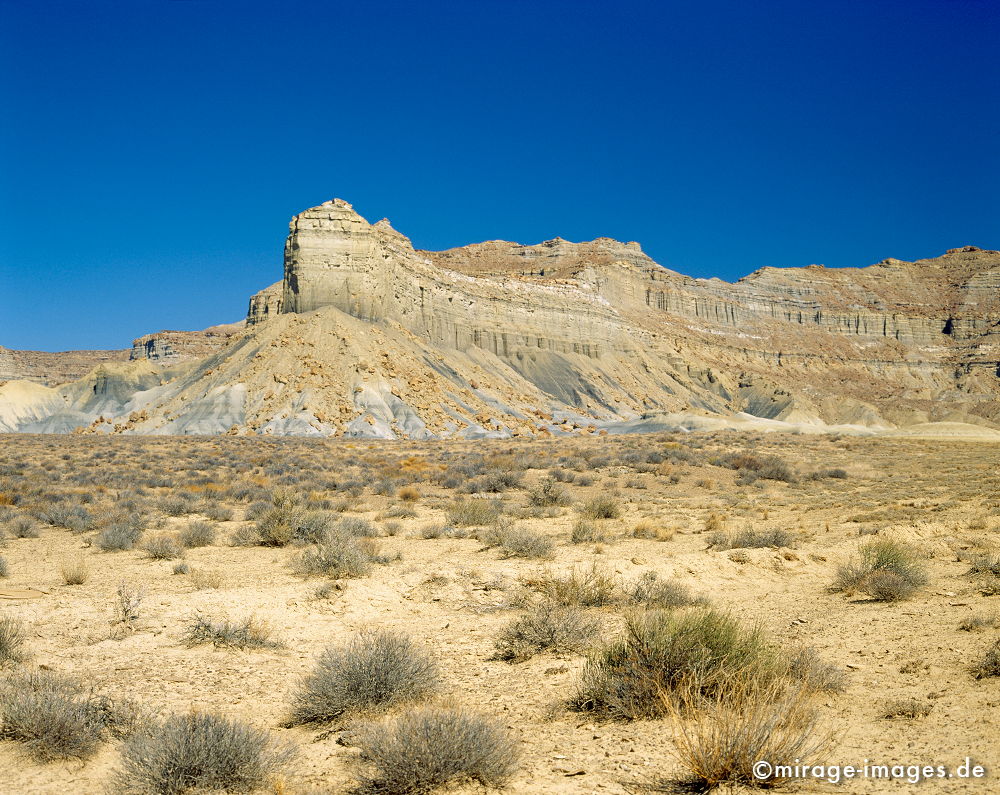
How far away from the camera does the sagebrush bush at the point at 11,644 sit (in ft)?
19.4

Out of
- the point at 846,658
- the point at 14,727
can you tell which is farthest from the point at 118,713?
the point at 846,658

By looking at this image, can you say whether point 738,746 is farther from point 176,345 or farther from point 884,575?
point 176,345

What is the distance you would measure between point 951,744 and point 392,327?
6089 centimetres

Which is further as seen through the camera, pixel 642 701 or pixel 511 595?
pixel 511 595

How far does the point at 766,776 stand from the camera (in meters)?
3.64

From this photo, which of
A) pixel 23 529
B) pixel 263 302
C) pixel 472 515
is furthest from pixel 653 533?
pixel 263 302

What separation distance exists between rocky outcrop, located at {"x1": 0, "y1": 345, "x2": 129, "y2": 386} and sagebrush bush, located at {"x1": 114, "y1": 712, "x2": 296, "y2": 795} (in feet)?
405

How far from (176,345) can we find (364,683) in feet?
391

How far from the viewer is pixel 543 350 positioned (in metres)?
79.1

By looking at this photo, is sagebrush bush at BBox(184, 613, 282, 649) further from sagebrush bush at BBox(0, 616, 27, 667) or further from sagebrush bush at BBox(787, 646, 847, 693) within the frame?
sagebrush bush at BBox(787, 646, 847, 693)

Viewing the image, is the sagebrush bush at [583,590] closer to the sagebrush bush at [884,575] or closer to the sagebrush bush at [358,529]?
the sagebrush bush at [884,575]

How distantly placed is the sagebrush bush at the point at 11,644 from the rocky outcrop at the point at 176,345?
10838cm

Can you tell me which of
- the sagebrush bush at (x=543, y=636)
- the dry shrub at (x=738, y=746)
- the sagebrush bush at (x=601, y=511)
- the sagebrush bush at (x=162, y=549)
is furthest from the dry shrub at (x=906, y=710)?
the sagebrush bush at (x=601, y=511)

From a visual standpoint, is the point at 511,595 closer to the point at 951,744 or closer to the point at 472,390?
the point at 951,744
